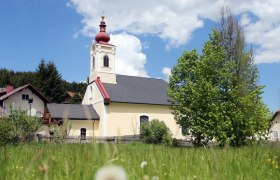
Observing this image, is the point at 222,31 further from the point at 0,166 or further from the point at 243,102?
the point at 0,166

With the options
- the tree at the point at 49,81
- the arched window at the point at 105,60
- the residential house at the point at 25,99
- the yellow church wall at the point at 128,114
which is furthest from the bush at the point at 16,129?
the tree at the point at 49,81

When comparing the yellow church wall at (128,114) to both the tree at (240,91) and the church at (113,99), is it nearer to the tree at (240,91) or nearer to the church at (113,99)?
the church at (113,99)

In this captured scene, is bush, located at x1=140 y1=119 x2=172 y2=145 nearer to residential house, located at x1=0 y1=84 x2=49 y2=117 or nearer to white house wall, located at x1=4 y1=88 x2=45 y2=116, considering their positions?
residential house, located at x1=0 y1=84 x2=49 y2=117

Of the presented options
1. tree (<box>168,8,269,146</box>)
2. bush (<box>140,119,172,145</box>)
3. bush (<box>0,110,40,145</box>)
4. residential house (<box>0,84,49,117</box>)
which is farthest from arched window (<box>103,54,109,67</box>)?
tree (<box>168,8,269,146</box>)

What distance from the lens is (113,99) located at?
43656 mm

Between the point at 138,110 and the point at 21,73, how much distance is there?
4838cm

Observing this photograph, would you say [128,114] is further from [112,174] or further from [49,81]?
[112,174]

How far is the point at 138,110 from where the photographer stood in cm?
4562

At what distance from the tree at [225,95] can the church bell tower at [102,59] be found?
20875 mm

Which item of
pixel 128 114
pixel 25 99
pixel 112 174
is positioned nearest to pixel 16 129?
pixel 112 174

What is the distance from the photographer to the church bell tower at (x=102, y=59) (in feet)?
154

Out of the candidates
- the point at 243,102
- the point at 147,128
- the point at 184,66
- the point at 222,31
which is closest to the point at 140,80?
the point at 147,128

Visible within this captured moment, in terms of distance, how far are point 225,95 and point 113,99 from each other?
2114cm

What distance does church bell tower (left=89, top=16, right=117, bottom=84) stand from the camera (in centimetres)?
4694
